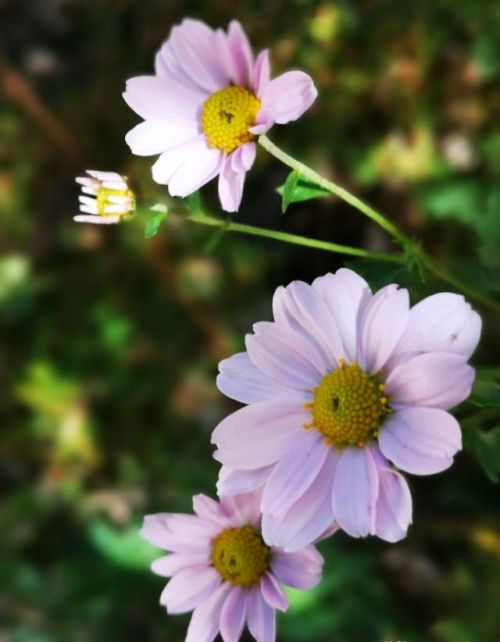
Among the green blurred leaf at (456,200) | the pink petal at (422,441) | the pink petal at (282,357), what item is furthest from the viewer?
the green blurred leaf at (456,200)

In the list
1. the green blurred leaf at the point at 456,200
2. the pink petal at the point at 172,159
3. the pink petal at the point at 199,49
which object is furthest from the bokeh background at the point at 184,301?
the pink petal at the point at 172,159

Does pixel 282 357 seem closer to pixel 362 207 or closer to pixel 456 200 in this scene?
pixel 362 207

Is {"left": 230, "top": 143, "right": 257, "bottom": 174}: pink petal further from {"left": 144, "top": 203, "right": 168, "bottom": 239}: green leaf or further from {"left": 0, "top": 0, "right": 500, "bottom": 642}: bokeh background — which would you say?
{"left": 0, "top": 0, "right": 500, "bottom": 642}: bokeh background

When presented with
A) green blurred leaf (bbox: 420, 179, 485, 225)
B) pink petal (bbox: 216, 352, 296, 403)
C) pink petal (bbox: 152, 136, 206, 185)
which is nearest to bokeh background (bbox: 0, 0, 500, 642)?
green blurred leaf (bbox: 420, 179, 485, 225)

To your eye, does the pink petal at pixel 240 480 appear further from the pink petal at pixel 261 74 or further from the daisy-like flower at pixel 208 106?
the pink petal at pixel 261 74

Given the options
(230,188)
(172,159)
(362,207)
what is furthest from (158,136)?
(362,207)

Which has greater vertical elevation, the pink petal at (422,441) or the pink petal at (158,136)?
the pink petal at (158,136)
